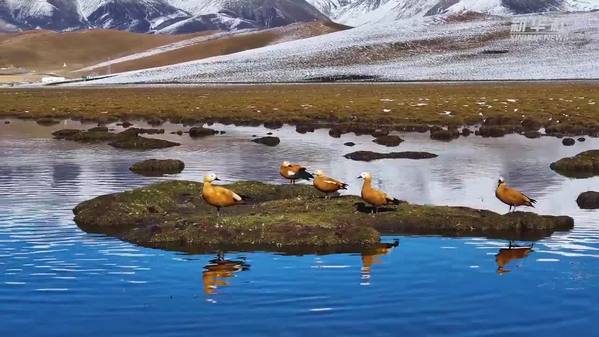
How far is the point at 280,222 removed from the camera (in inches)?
719

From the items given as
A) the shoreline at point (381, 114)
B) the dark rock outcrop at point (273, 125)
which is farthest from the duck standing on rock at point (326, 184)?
the dark rock outcrop at point (273, 125)

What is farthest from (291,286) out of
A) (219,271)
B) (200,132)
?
(200,132)

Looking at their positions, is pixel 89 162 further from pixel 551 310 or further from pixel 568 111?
pixel 568 111

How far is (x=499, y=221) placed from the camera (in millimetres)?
19234

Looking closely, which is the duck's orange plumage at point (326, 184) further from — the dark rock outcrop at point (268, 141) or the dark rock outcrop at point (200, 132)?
the dark rock outcrop at point (200, 132)

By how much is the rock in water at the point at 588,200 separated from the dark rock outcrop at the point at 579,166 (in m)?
7.24

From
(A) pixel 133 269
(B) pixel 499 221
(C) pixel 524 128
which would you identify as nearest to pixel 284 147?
(C) pixel 524 128

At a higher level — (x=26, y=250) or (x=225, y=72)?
(x=26, y=250)

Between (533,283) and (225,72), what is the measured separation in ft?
608

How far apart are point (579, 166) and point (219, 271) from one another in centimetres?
2083

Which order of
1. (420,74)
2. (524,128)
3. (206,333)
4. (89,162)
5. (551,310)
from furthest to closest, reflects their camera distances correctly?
(420,74) → (524,128) → (89,162) → (551,310) → (206,333)

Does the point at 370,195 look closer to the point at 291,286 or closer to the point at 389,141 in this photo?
the point at 291,286

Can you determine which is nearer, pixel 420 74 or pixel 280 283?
pixel 280 283

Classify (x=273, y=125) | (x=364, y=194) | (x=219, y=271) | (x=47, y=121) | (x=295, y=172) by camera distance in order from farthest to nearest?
(x=47, y=121), (x=273, y=125), (x=295, y=172), (x=364, y=194), (x=219, y=271)
